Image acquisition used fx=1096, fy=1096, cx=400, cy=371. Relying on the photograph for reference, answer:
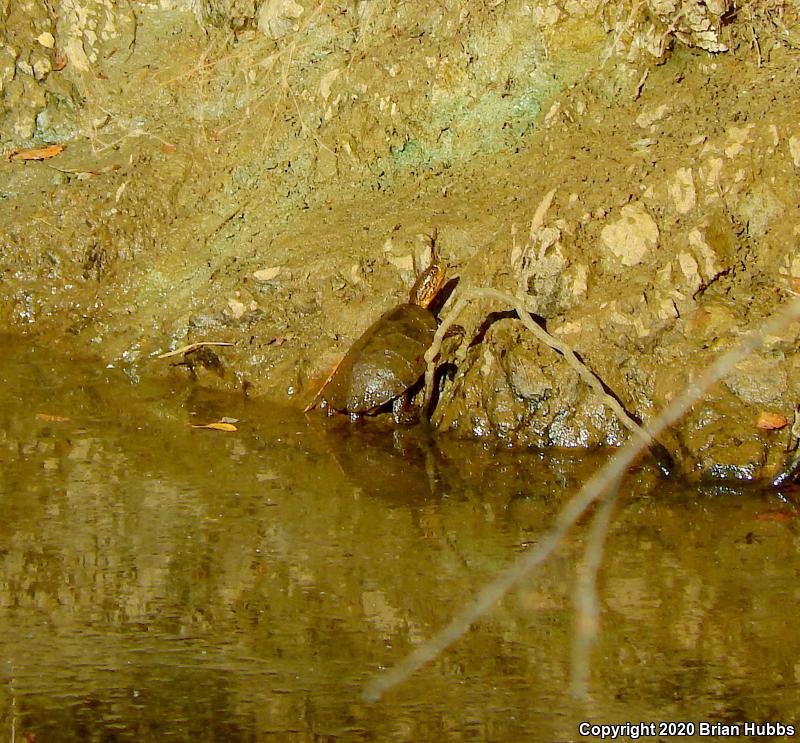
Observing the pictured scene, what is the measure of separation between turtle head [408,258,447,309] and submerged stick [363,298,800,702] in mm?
1308

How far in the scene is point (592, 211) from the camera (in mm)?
5453

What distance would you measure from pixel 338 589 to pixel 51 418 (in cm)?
251

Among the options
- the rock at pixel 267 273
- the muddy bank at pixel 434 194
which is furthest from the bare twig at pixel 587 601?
the rock at pixel 267 273

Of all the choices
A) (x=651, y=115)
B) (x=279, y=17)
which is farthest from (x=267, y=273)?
(x=651, y=115)

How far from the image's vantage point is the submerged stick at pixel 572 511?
11.2 feet

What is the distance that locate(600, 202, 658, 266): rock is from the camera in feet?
17.6

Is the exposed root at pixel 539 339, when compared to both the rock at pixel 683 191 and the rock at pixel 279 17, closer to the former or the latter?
the rock at pixel 683 191

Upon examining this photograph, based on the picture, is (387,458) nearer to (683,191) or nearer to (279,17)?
(683,191)

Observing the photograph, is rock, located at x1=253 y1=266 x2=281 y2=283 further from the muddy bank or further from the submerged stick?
the submerged stick

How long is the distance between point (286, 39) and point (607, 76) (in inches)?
88.3

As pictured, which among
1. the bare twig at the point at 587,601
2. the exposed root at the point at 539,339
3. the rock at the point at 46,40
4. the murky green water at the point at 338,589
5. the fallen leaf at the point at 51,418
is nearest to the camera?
the murky green water at the point at 338,589

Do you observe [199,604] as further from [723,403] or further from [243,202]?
[243,202]

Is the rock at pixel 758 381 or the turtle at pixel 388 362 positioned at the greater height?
the turtle at pixel 388 362

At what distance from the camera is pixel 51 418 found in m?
5.75
